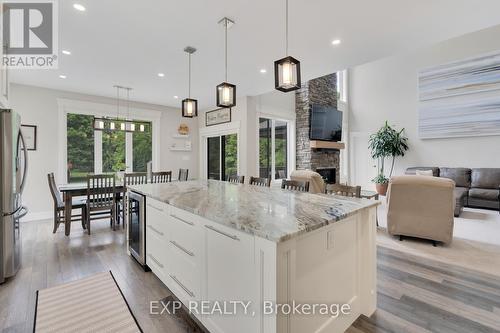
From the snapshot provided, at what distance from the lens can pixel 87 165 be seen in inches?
222

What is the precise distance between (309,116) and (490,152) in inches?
185

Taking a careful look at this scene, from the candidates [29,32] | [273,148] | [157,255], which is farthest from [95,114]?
[157,255]

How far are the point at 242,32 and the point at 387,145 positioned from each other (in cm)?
628

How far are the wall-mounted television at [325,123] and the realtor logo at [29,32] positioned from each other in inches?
229

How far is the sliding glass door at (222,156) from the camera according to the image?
6461 millimetres

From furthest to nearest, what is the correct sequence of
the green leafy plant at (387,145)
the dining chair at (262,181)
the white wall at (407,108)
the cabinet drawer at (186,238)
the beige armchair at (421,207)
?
1. the green leafy plant at (387,145)
2. the white wall at (407,108)
3. the dining chair at (262,181)
4. the beige armchair at (421,207)
5. the cabinet drawer at (186,238)

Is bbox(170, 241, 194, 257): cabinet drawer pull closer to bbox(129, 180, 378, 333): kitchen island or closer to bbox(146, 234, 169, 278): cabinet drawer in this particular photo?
bbox(129, 180, 378, 333): kitchen island

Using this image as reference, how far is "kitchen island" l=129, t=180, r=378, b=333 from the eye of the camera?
1.25 m

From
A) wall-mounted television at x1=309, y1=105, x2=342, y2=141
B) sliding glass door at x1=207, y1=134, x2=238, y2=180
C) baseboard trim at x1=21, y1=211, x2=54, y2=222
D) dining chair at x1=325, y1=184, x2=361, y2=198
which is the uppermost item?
wall-mounted television at x1=309, y1=105, x2=342, y2=141

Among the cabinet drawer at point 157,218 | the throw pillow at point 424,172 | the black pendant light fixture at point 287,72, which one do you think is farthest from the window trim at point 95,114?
the throw pillow at point 424,172

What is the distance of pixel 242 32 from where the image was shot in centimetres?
293

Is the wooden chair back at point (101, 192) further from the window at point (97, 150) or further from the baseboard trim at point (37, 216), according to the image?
the baseboard trim at point (37, 216)

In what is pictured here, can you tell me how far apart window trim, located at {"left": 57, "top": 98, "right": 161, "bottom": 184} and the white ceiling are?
97cm

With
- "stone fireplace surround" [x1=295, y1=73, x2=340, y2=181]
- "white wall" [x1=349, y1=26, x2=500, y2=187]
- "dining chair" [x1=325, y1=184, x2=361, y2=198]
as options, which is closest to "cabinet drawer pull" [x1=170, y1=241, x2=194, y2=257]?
"dining chair" [x1=325, y1=184, x2=361, y2=198]
